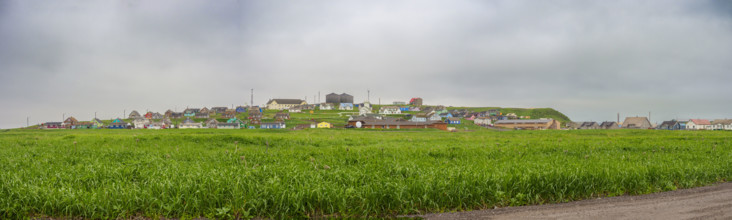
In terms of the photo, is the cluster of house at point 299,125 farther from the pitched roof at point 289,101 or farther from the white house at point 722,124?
the white house at point 722,124

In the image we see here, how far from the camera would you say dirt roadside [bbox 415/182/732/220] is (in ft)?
21.6

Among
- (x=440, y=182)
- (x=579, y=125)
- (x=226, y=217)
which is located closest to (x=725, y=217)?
(x=440, y=182)

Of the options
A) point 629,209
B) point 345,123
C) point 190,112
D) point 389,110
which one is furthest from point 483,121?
point 629,209

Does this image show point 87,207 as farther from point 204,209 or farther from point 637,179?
point 637,179

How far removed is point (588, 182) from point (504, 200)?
253 centimetres

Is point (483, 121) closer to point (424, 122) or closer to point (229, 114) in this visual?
point (424, 122)

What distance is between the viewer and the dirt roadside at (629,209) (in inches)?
259

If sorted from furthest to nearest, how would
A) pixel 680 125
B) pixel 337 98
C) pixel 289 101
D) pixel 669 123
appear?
pixel 337 98 < pixel 289 101 < pixel 680 125 < pixel 669 123

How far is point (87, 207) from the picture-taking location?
624cm

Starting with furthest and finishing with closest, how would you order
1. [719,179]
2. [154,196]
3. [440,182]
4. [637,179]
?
1. [719,179]
2. [637,179]
3. [440,182]
4. [154,196]

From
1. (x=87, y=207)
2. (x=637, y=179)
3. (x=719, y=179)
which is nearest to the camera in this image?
(x=87, y=207)

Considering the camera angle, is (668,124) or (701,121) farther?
(701,121)

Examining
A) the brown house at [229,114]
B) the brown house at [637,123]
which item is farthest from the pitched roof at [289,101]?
the brown house at [637,123]

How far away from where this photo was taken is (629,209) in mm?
7066
